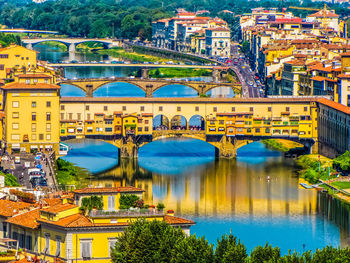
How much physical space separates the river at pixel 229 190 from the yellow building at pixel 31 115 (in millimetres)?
1891

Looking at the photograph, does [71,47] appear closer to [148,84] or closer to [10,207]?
[148,84]

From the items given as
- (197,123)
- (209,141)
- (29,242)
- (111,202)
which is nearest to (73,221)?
(29,242)

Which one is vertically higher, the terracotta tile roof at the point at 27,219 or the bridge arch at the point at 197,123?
the bridge arch at the point at 197,123

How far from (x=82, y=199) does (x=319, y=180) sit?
84.0ft

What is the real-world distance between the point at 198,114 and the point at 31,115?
10.7 m

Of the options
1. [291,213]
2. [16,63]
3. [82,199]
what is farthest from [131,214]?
[16,63]

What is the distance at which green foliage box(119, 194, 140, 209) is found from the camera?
3356 centimetres

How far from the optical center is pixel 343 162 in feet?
193

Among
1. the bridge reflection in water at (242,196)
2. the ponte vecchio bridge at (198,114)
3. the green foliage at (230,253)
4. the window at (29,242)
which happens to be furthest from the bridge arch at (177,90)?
the green foliage at (230,253)

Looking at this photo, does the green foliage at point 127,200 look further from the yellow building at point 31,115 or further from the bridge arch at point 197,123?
the bridge arch at point 197,123

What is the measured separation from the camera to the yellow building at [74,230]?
31062 mm

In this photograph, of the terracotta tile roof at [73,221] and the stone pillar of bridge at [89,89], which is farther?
the stone pillar of bridge at [89,89]

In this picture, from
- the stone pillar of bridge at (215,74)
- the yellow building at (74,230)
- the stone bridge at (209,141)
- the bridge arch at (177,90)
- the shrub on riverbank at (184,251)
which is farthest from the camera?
the stone pillar of bridge at (215,74)

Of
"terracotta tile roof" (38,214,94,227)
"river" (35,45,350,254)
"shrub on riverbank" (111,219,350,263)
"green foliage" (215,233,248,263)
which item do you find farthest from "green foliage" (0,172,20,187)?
"green foliage" (215,233,248,263)
